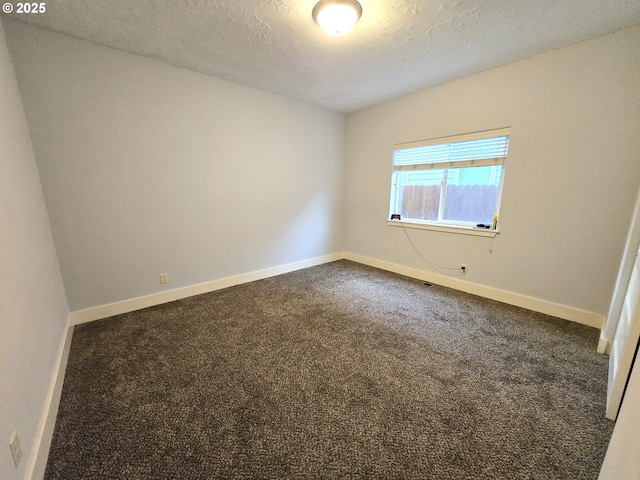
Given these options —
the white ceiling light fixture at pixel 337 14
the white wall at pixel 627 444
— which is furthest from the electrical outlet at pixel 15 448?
the white ceiling light fixture at pixel 337 14

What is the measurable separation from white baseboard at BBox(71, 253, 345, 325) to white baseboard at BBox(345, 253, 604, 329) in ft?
5.30

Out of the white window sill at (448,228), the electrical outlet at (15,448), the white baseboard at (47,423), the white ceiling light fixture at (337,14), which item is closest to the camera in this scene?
the electrical outlet at (15,448)

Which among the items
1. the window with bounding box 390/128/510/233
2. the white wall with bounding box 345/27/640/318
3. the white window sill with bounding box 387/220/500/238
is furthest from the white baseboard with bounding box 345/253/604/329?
the window with bounding box 390/128/510/233

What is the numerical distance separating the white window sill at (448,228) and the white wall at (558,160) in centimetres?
8

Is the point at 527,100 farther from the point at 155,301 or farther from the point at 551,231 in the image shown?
the point at 155,301

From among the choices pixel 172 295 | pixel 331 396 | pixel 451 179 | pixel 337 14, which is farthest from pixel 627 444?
pixel 172 295

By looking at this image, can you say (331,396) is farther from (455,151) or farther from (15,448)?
(455,151)

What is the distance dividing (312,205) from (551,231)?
117 inches

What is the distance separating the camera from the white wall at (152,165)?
208cm

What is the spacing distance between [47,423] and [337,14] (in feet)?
9.83

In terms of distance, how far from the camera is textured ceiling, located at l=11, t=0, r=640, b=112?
5.73 ft

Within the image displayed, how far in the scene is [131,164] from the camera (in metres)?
2.44

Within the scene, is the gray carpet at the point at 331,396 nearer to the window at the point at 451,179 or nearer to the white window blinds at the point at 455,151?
the window at the point at 451,179

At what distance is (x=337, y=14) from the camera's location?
67.6 inches
